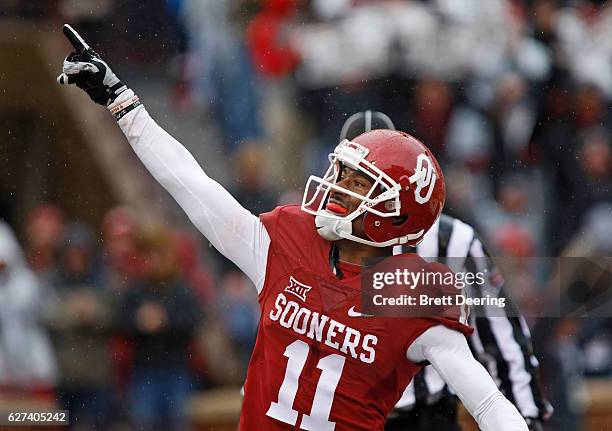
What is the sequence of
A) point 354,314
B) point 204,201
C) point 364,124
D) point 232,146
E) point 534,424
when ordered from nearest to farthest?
point 354,314, point 204,201, point 534,424, point 364,124, point 232,146

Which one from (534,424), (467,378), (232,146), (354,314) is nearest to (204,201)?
(354,314)

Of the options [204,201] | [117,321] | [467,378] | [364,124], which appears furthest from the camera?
[117,321]

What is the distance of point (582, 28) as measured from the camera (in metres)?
8.02

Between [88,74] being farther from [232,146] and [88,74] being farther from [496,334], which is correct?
[232,146]

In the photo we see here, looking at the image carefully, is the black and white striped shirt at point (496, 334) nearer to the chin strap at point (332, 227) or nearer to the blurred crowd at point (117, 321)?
the chin strap at point (332, 227)

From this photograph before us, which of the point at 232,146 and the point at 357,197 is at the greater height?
the point at 357,197

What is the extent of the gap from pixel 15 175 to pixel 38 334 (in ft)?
7.17

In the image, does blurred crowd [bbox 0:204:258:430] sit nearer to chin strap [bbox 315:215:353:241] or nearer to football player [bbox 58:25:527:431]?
football player [bbox 58:25:527:431]

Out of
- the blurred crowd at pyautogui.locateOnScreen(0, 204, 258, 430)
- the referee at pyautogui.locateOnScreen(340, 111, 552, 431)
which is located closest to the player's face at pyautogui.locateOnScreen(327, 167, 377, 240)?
the referee at pyautogui.locateOnScreen(340, 111, 552, 431)

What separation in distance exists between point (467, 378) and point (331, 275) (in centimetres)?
43

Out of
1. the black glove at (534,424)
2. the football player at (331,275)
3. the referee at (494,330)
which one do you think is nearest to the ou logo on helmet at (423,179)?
the football player at (331,275)

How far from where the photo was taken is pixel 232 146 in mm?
8070

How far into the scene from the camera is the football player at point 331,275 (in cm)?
308

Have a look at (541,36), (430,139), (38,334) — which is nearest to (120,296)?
(38,334)
